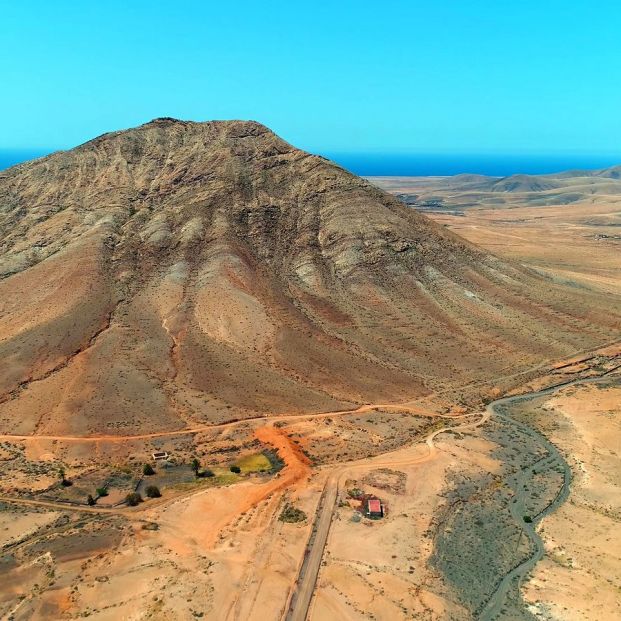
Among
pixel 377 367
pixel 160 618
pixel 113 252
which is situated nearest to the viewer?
pixel 160 618

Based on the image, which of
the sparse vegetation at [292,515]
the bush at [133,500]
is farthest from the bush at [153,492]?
the sparse vegetation at [292,515]

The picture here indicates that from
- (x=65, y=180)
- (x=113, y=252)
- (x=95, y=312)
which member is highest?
(x=65, y=180)

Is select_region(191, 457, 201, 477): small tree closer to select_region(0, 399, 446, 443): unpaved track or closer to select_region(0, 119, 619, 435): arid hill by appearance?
select_region(0, 399, 446, 443): unpaved track

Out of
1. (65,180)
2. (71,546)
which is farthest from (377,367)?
(65,180)

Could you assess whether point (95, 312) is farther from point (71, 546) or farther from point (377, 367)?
point (71, 546)

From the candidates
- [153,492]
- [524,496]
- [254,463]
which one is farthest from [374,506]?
[153,492]
